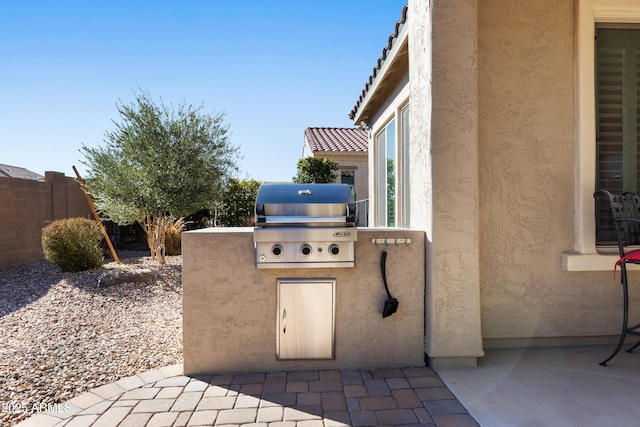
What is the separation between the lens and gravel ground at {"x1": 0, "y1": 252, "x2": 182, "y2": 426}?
3.65m

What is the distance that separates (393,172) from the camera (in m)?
7.02

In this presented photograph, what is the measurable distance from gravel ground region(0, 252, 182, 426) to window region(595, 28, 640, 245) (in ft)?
18.5

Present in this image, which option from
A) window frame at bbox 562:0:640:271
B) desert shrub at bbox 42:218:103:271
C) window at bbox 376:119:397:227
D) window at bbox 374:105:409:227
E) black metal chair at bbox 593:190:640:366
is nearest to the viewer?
black metal chair at bbox 593:190:640:366

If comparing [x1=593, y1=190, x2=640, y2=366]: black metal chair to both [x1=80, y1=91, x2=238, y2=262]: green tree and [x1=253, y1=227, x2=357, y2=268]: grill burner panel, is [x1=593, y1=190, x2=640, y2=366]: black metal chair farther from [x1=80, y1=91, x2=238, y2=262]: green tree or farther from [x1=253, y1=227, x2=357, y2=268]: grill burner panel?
[x1=80, y1=91, x2=238, y2=262]: green tree

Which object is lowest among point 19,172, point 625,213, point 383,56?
point 625,213

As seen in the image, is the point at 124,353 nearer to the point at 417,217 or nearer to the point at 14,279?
the point at 417,217

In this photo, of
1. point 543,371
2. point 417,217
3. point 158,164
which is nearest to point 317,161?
point 158,164

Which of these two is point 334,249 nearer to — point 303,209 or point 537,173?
point 303,209

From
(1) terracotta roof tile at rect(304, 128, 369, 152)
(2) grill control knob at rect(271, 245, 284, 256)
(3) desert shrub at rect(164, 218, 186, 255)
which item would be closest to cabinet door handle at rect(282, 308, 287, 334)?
(2) grill control knob at rect(271, 245, 284, 256)

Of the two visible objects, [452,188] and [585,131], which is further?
[585,131]

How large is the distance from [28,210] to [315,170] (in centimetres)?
1088

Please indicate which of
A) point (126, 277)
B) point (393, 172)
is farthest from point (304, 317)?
point (126, 277)

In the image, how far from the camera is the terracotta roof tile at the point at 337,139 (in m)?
19.9

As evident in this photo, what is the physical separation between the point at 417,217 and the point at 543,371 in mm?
1989
